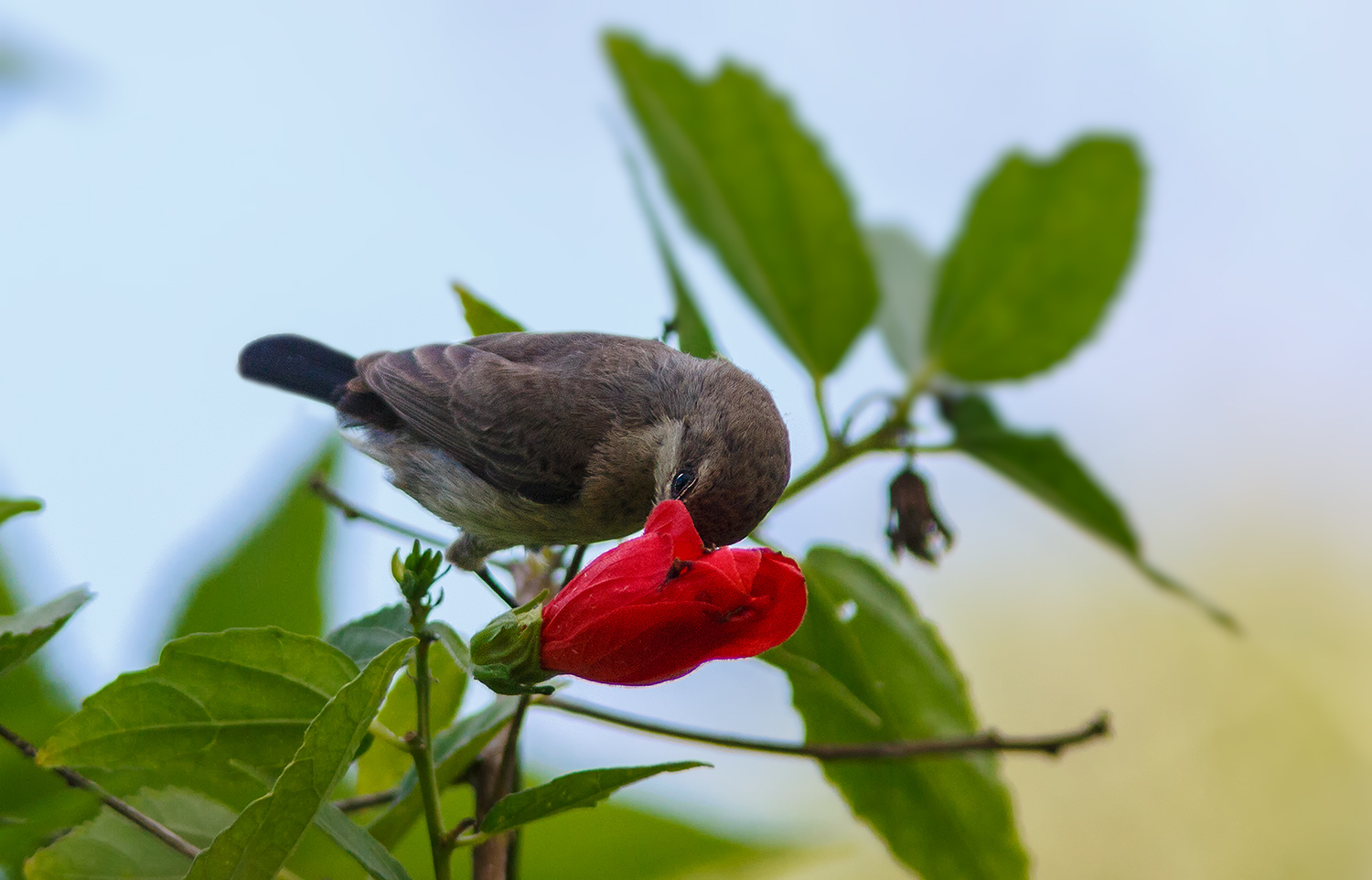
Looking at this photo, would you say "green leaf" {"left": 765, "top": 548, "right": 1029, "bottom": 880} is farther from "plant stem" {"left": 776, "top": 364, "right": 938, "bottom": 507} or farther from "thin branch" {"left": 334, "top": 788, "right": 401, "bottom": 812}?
"thin branch" {"left": 334, "top": 788, "right": 401, "bottom": 812}

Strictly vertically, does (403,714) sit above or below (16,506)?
below

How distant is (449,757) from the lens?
1459 mm

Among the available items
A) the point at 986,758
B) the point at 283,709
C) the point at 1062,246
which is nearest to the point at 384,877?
the point at 283,709

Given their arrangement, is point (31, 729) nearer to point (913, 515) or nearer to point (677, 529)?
point (677, 529)

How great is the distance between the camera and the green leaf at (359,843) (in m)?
1.17

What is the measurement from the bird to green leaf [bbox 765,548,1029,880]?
1.78 feet

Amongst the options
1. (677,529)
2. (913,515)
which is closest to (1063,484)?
(913,515)

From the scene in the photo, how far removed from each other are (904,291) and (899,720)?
107 cm

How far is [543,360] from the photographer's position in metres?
3.02

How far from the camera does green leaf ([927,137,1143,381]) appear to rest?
215cm

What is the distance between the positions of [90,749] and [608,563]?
1.96ft

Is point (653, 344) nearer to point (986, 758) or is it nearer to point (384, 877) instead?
point (986, 758)

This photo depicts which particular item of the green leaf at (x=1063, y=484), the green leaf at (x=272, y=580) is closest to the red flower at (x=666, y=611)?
the green leaf at (x=272, y=580)

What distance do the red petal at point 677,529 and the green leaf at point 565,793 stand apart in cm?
26
